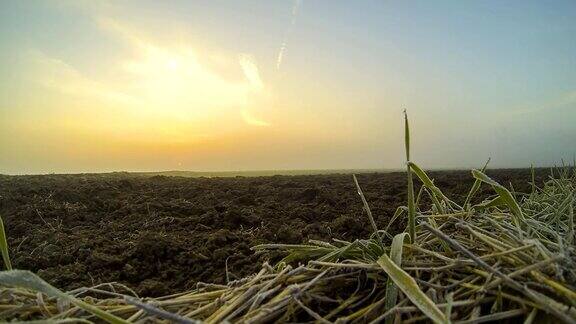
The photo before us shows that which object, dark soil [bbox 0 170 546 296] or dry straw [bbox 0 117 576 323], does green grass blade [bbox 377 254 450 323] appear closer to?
dry straw [bbox 0 117 576 323]

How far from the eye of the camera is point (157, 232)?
419 cm

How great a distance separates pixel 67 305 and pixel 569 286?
1.37 meters

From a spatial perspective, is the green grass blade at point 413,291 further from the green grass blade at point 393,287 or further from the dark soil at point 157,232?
the dark soil at point 157,232

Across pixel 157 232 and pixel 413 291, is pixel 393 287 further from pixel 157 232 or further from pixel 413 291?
pixel 157 232

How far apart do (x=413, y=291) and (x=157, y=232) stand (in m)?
3.50

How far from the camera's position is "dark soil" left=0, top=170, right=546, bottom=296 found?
9.92ft

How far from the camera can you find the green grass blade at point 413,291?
1002 mm

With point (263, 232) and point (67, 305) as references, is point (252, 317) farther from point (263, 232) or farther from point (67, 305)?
point (263, 232)

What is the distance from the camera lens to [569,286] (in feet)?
3.45

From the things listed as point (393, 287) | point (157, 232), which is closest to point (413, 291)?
point (393, 287)

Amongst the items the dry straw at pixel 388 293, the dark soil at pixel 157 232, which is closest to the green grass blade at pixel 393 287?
the dry straw at pixel 388 293

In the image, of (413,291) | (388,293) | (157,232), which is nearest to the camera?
(413,291)

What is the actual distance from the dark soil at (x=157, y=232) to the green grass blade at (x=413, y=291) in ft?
5.84

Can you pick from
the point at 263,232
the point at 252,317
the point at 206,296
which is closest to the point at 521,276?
the point at 252,317
